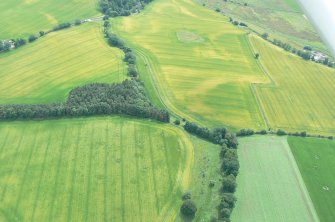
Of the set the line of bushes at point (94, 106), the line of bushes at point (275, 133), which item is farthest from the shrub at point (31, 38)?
the line of bushes at point (275, 133)

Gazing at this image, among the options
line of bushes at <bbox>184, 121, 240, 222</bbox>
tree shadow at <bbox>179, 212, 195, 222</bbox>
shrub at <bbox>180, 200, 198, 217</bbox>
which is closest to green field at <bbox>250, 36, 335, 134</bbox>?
line of bushes at <bbox>184, 121, 240, 222</bbox>

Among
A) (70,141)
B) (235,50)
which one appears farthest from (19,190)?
(235,50)

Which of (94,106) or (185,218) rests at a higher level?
(94,106)

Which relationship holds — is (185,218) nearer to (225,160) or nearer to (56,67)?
(225,160)

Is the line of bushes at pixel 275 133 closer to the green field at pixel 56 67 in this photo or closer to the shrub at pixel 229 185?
the shrub at pixel 229 185

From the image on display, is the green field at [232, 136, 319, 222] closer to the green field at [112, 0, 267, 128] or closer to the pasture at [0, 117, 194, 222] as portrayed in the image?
the green field at [112, 0, 267, 128]

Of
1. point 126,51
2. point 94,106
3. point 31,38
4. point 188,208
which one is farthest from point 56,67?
point 188,208
